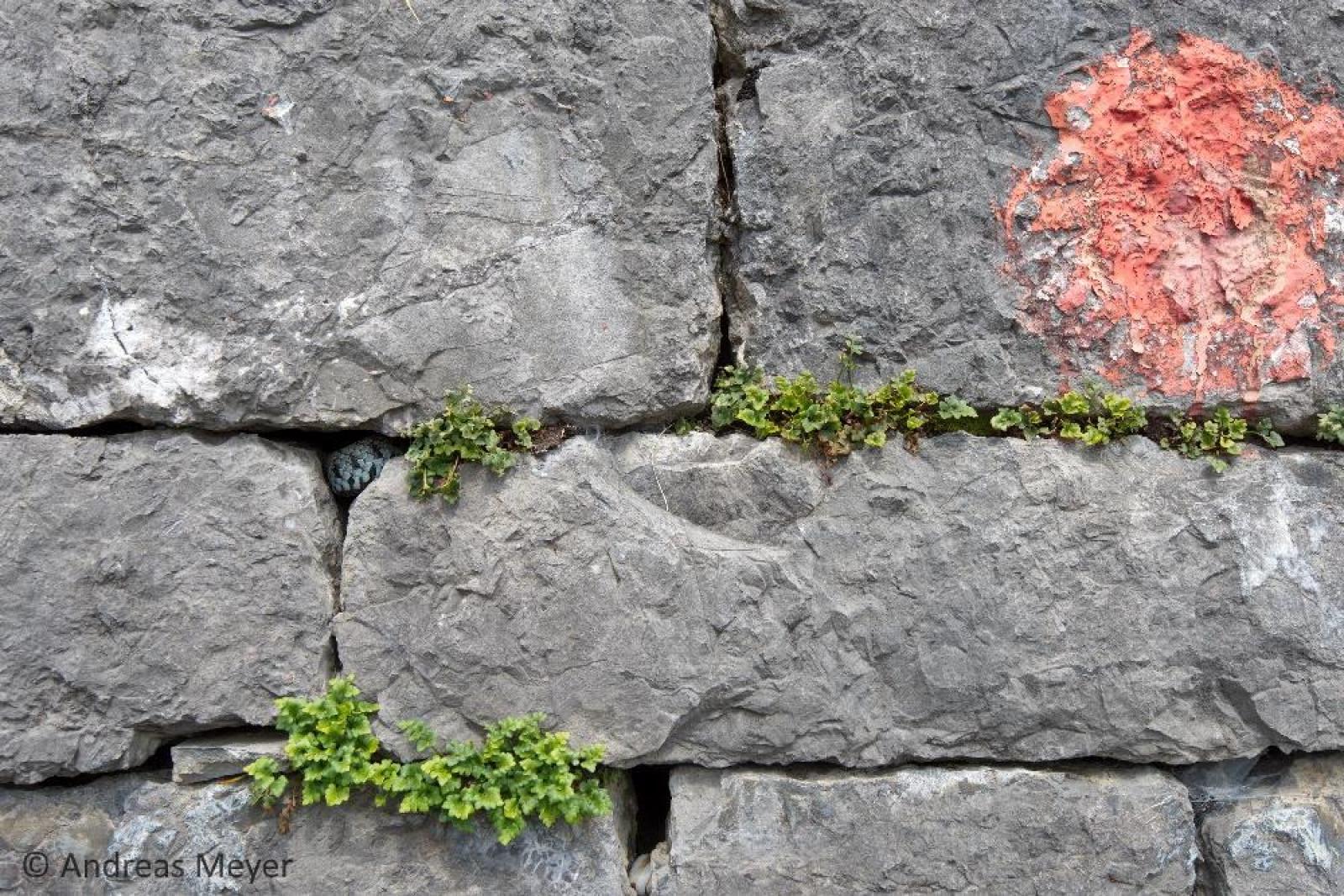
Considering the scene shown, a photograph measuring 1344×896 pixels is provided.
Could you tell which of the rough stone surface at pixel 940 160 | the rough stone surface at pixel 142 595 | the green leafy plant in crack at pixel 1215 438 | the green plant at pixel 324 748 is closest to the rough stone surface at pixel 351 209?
the rough stone surface at pixel 142 595

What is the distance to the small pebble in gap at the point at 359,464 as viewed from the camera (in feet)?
8.24

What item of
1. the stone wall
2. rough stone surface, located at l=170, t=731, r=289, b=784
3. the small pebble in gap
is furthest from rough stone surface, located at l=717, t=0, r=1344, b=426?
rough stone surface, located at l=170, t=731, r=289, b=784

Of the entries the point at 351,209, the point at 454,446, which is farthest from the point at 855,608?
the point at 351,209

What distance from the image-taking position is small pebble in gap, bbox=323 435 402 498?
8.24 ft

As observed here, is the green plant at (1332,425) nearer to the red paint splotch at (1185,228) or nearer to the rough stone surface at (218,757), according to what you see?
the red paint splotch at (1185,228)

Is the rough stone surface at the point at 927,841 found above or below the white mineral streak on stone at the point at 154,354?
below

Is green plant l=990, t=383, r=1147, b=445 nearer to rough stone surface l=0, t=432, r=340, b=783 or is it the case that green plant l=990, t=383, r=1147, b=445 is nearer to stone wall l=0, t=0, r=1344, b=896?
stone wall l=0, t=0, r=1344, b=896

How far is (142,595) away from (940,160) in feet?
7.14

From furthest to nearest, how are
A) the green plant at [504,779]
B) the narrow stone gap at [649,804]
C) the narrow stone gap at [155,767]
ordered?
the narrow stone gap at [649,804] → the narrow stone gap at [155,767] → the green plant at [504,779]

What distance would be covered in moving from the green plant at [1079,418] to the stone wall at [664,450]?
5 cm

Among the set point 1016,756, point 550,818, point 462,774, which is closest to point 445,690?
point 462,774

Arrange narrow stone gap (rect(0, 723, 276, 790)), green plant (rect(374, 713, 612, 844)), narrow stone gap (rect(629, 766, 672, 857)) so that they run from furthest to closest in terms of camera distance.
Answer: narrow stone gap (rect(629, 766, 672, 857)) < narrow stone gap (rect(0, 723, 276, 790)) < green plant (rect(374, 713, 612, 844))

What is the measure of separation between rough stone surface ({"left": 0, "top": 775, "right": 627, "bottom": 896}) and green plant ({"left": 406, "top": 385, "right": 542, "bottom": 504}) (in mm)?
784

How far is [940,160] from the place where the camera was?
2451 mm
